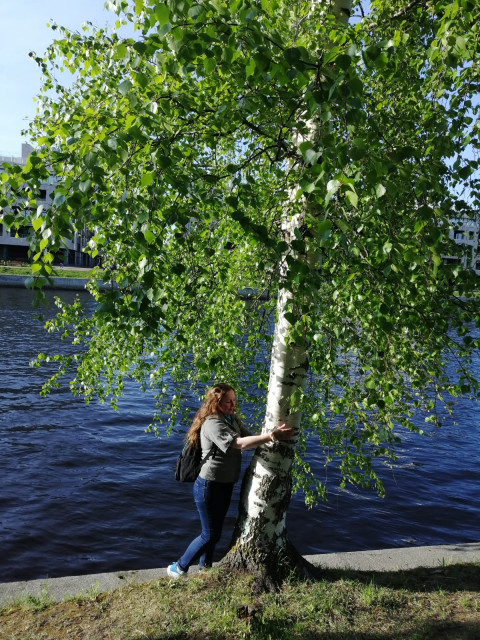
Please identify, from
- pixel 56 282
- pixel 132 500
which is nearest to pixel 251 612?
pixel 132 500

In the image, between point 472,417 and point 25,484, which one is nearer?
point 25,484

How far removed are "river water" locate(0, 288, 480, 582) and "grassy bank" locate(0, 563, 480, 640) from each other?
314 cm

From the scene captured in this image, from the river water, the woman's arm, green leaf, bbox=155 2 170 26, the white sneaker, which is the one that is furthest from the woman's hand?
the river water

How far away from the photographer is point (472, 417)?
65.0 feet

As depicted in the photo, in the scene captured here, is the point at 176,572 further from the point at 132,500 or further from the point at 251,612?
the point at 132,500

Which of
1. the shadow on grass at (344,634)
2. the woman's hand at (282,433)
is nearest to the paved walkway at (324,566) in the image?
the shadow on grass at (344,634)

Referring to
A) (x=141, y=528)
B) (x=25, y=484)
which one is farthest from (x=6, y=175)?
(x=25, y=484)

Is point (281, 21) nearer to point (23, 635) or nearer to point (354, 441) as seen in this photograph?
point (354, 441)

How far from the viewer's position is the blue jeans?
21.0 feet

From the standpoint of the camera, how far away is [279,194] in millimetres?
5262

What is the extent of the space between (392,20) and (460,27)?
177cm

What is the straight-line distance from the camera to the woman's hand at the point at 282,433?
5.92 m

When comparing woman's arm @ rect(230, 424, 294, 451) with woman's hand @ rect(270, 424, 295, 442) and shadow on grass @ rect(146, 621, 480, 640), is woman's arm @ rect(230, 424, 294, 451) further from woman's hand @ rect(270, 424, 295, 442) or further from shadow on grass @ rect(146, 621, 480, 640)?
shadow on grass @ rect(146, 621, 480, 640)

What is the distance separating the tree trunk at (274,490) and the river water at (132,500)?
333cm
